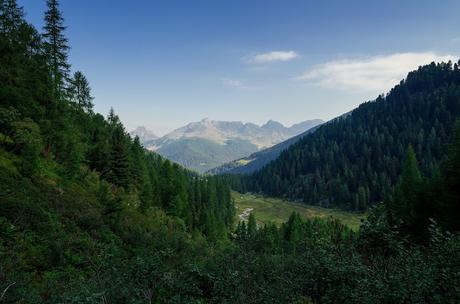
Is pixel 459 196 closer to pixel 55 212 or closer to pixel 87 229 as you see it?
pixel 87 229

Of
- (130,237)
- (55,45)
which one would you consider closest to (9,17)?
(55,45)

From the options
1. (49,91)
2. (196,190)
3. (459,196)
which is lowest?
(196,190)

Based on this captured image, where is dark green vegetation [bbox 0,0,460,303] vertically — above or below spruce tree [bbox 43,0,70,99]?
below

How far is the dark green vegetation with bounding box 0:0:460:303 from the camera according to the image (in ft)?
42.5

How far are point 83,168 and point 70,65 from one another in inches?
811

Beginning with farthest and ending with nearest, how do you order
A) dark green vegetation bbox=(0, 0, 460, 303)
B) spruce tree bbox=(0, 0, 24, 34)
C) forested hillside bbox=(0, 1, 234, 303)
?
spruce tree bbox=(0, 0, 24, 34) → forested hillside bbox=(0, 1, 234, 303) → dark green vegetation bbox=(0, 0, 460, 303)

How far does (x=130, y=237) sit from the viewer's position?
40406 millimetres

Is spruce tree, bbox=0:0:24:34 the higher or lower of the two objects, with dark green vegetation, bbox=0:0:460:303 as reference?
higher

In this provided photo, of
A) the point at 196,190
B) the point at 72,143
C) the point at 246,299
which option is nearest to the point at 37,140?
the point at 72,143

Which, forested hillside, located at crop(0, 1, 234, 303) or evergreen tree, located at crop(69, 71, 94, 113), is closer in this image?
forested hillside, located at crop(0, 1, 234, 303)

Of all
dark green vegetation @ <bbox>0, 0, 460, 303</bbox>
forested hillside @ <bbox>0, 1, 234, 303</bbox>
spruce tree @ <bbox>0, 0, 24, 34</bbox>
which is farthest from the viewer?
spruce tree @ <bbox>0, 0, 24, 34</bbox>

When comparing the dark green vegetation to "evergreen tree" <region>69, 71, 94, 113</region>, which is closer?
the dark green vegetation

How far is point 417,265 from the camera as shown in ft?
38.7

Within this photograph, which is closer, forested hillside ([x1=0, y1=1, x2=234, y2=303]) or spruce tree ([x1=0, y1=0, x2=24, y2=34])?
forested hillside ([x1=0, y1=1, x2=234, y2=303])
